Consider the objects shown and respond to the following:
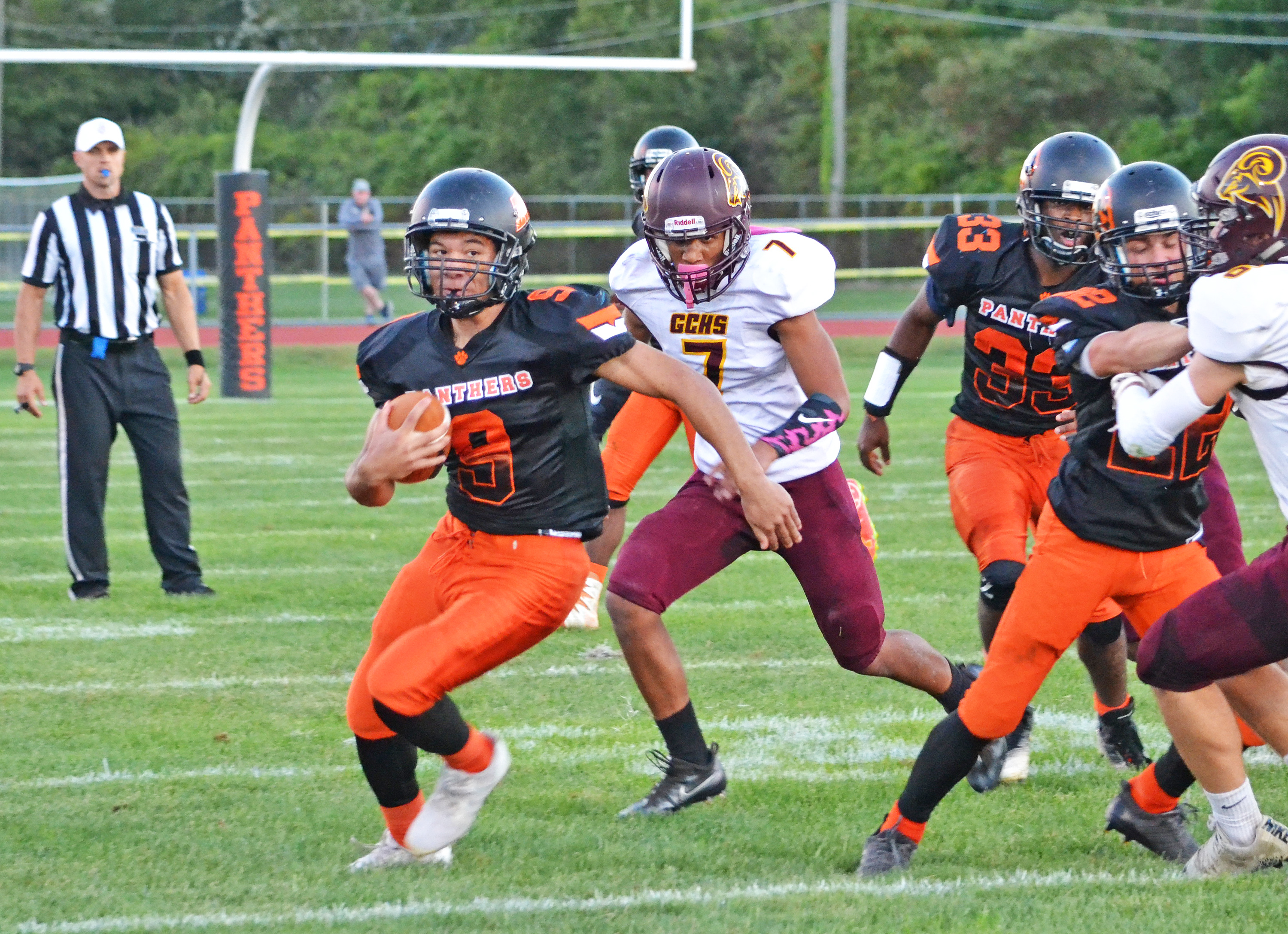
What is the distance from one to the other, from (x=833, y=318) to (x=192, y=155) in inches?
665

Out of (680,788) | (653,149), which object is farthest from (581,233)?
(680,788)

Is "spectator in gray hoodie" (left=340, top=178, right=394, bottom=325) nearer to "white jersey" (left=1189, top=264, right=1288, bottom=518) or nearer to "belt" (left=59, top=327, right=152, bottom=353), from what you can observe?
"belt" (left=59, top=327, right=152, bottom=353)

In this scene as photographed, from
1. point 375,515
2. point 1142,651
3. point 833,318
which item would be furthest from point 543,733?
point 833,318

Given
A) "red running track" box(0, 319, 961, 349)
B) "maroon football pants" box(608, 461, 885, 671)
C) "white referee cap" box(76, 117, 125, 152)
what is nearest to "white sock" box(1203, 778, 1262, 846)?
"maroon football pants" box(608, 461, 885, 671)

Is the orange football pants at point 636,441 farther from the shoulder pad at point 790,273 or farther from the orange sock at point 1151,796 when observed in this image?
the orange sock at point 1151,796

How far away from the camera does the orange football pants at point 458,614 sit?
347 centimetres

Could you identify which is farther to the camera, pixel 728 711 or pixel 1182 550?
pixel 728 711

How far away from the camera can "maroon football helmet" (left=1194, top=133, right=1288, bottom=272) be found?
3256 mm

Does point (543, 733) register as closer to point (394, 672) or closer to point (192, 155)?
point (394, 672)

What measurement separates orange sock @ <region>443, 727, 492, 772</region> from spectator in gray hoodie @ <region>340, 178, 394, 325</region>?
15.3 m

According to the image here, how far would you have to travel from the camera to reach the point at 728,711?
16.3 ft

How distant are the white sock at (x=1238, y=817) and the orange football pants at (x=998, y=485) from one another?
1.11 metres

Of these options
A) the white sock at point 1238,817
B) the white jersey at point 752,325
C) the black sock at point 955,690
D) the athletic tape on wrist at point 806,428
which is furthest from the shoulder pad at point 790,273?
the white sock at point 1238,817

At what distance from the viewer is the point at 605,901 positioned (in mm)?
3346
